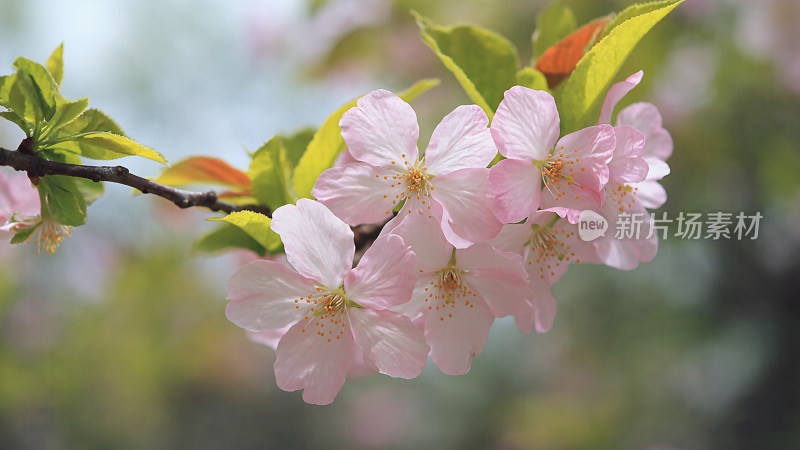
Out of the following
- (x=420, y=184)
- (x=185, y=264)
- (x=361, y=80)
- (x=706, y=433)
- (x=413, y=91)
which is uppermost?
(x=361, y=80)

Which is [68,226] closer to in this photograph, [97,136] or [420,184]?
[97,136]

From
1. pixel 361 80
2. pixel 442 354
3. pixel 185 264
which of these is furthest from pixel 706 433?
pixel 185 264

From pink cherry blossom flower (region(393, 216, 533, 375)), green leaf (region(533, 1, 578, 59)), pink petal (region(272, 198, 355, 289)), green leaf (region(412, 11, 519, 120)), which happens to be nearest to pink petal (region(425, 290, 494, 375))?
pink cherry blossom flower (region(393, 216, 533, 375))

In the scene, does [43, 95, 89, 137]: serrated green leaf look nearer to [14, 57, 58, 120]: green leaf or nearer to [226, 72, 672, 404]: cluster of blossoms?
[14, 57, 58, 120]: green leaf

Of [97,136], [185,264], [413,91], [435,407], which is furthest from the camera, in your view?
[435,407]

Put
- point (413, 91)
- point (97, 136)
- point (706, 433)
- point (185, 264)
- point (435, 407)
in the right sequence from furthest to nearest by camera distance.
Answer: point (435, 407) → point (185, 264) → point (706, 433) → point (413, 91) → point (97, 136)
